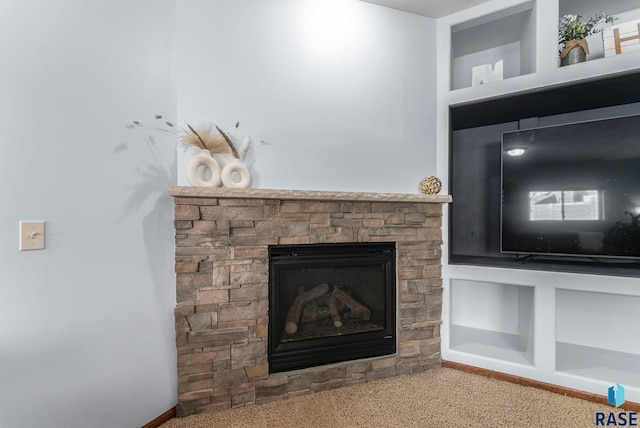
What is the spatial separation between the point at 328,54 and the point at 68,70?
4.96ft

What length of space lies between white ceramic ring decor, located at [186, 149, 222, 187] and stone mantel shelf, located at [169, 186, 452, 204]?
0.09 metres

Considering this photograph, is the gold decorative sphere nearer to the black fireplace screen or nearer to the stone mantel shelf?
the stone mantel shelf

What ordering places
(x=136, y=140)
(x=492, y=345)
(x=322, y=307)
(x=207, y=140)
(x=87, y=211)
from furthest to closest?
(x=492, y=345)
(x=322, y=307)
(x=207, y=140)
(x=136, y=140)
(x=87, y=211)

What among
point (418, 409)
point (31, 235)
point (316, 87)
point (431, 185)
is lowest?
A: point (418, 409)

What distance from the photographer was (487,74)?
2.45 metres

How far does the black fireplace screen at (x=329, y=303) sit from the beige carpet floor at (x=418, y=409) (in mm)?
226

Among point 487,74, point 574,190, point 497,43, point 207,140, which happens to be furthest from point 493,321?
point 207,140

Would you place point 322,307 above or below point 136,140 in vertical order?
below

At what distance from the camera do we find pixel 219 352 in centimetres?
188

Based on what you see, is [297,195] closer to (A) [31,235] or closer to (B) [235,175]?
(B) [235,175]

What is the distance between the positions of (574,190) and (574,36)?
104cm

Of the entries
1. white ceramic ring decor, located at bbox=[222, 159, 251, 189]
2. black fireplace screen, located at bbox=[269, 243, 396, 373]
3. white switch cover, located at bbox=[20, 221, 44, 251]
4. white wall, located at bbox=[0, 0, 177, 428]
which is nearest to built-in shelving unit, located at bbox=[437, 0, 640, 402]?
black fireplace screen, located at bbox=[269, 243, 396, 373]

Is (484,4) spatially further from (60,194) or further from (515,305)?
(60,194)

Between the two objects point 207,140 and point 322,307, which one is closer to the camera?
point 207,140
